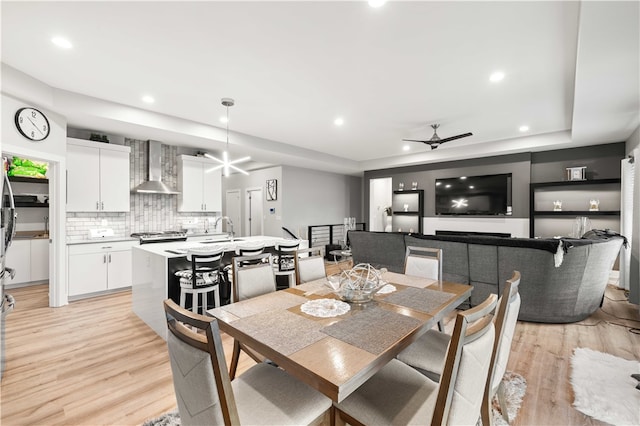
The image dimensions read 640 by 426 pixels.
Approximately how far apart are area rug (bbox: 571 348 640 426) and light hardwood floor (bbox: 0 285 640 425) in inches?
2.9

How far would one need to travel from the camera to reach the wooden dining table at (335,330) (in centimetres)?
105

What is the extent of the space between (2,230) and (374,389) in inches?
116

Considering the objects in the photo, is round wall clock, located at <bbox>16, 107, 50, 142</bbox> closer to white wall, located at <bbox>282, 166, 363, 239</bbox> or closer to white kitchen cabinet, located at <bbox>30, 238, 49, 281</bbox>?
white kitchen cabinet, located at <bbox>30, 238, 49, 281</bbox>

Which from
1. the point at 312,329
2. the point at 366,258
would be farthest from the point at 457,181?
the point at 312,329

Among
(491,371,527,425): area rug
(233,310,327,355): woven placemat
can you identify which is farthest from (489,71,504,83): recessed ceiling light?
(233,310,327,355): woven placemat

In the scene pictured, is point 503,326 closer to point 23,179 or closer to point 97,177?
point 97,177

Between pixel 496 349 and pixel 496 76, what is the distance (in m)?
2.93

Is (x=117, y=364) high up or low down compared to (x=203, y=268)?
down

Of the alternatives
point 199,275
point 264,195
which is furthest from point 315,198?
point 199,275

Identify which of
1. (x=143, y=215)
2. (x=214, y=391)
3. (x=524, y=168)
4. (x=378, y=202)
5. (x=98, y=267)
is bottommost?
(x=98, y=267)

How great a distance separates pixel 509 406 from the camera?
6.05 ft

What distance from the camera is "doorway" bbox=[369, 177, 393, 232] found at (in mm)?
8508

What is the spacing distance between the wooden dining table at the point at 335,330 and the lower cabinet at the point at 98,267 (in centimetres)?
374

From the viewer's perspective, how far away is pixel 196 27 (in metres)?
2.20
